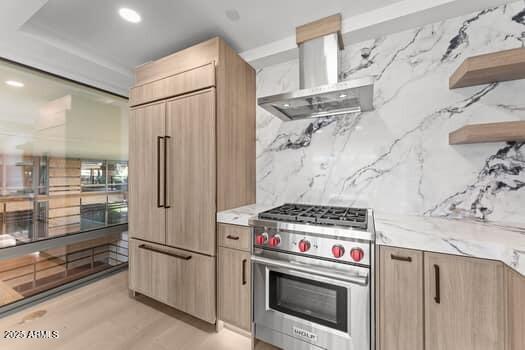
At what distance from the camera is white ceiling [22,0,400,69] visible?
1.64 meters

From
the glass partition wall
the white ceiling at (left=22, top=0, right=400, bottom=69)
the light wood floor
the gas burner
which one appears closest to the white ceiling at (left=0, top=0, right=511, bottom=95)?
the white ceiling at (left=22, top=0, right=400, bottom=69)

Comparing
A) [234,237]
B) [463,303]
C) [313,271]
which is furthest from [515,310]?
[234,237]

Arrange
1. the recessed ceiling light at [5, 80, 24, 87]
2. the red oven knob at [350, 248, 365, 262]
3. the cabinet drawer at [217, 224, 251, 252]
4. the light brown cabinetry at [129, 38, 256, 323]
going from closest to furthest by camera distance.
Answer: the red oven knob at [350, 248, 365, 262] → the cabinet drawer at [217, 224, 251, 252] → the light brown cabinetry at [129, 38, 256, 323] → the recessed ceiling light at [5, 80, 24, 87]

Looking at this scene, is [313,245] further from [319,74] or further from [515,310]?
[319,74]

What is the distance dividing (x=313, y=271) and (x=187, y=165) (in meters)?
1.25

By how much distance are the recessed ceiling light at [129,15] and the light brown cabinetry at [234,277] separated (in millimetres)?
1810

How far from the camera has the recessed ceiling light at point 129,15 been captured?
67.3 inches

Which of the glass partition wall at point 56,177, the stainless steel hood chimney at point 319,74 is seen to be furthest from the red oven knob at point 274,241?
the glass partition wall at point 56,177

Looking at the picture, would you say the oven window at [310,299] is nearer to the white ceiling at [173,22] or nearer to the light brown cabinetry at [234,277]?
the light brown cabinetry at [234,277]

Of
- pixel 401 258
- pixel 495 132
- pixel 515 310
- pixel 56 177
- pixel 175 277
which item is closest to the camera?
pixel 515 310

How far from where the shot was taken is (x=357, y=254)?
4.07 ft

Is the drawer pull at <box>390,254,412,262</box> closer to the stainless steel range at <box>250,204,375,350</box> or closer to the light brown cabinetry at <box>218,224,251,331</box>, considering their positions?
the stainless steel range at <box>250,204,375,350</box>

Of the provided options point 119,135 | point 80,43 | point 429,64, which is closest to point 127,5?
point 80,43

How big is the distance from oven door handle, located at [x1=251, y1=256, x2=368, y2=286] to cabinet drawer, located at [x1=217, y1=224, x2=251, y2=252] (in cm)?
13
